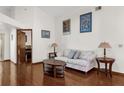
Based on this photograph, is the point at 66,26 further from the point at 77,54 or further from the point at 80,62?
the point at 80,62

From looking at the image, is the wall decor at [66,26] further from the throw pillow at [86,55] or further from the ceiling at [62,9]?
the throw pillow at [86,55]

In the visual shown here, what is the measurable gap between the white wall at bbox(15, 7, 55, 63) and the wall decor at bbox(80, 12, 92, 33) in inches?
88.1

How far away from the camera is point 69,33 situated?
597cm

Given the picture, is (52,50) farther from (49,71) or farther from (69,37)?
(49,71)

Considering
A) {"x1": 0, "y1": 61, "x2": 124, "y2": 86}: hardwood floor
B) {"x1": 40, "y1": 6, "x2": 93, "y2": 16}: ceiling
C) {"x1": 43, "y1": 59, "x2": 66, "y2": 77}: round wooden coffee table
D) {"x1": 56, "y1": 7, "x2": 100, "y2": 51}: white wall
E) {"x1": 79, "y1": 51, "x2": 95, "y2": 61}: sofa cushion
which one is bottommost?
{"x1": 0, "y1": 61, "x2": 124, "y2": 86}: hardwood floor

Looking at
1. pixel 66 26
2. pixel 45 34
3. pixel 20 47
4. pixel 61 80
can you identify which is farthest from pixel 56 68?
pixel 20 47

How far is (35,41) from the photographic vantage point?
5.93 metres

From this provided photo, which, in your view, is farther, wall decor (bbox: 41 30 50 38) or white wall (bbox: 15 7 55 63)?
wall decor (bbox: 41 30 50 38)

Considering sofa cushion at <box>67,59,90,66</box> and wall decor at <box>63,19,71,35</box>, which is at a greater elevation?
wall decor at <box>63,19,71,35</box>

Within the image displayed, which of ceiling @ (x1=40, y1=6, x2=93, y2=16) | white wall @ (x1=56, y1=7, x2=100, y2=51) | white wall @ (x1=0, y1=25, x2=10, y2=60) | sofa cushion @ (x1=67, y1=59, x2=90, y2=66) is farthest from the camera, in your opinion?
white wall @ (x1=0, y1=25, x2=10, y2=60)

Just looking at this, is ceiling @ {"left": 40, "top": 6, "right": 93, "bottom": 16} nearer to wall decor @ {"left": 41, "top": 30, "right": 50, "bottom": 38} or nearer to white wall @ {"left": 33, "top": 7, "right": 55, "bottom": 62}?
white wall @ {"left": 33, "top": 7, "right": 55, "bottom": 62}

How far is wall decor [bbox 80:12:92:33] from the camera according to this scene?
4.98m

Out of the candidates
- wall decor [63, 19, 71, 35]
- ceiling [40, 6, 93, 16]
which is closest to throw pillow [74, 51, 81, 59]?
wall decor [63, 19, 71, 35]
